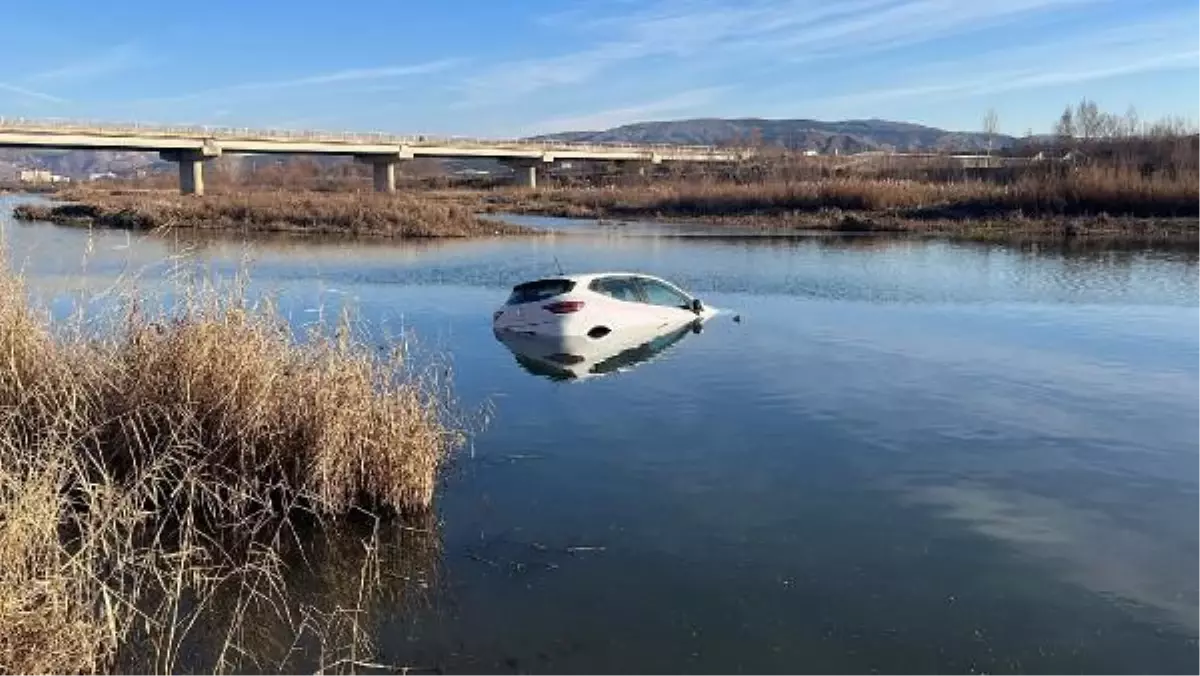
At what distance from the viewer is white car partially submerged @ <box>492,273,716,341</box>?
2002 cm

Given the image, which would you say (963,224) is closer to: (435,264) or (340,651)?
(435,264)

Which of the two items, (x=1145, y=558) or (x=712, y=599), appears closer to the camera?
(x=712, y=599)

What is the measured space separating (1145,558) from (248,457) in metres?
8.03

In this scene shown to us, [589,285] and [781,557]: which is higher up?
[589,285]

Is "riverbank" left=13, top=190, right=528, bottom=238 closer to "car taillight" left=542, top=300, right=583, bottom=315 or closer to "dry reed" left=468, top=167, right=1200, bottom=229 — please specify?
"dry reed" left=468, top=167, right=1200, bottom=229

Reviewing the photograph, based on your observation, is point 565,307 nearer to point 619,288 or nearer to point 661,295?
point 619,288

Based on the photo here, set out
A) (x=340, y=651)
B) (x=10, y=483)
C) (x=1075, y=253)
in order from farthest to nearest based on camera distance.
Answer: (x=1075, y=253) < (x=340, y=651) < (x=10, y=483)

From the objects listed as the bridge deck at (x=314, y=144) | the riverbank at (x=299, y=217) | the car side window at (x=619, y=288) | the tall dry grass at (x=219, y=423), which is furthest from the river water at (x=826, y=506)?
the bridge deck at (x=314, y=144)

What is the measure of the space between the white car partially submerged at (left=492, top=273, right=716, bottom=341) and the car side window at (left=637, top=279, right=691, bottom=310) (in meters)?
0.03

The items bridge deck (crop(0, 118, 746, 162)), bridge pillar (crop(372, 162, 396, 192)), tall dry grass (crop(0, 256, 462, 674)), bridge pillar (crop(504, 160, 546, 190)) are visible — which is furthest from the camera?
bridge pillar (crop(504, 160, 546, 190))

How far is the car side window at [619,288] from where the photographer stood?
68.1 feet

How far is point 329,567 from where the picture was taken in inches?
356

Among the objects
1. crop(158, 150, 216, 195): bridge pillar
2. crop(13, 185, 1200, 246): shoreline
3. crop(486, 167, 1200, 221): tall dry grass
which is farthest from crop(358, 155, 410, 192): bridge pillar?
crop(13, 185, 1200, 246): shoreline

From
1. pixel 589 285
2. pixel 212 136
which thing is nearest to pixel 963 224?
pixel 589 285
